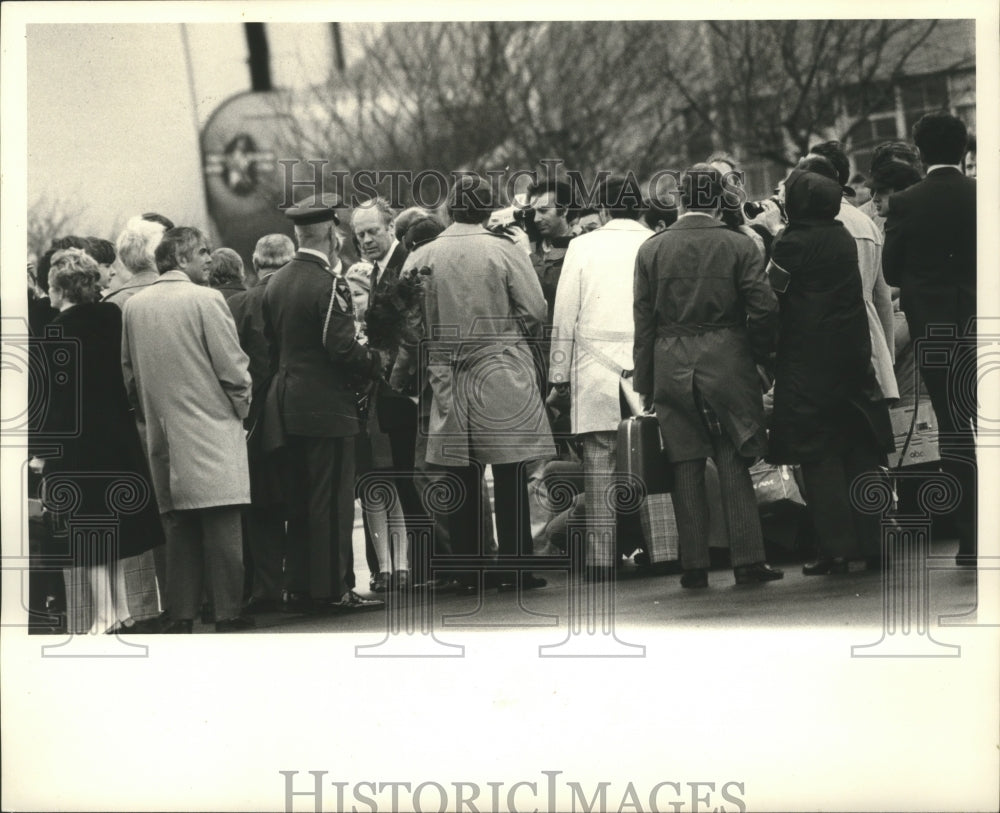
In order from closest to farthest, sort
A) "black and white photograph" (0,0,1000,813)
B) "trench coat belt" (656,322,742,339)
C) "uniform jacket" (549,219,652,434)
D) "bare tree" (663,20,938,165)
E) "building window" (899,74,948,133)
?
"black and white photograph" (0,0,1000,813) < "bare tree" (663,20,938,165) < "building window" (899,74,948,133) < "trench coat belt" (656,322,742,339) < "uniform jacket" (549,219,652,434)

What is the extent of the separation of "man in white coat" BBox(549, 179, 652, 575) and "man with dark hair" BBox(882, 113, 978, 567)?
1188 millimetres

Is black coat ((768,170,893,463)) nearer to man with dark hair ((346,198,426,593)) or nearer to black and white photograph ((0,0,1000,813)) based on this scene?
black and white photograph ((0,0,1000,813))

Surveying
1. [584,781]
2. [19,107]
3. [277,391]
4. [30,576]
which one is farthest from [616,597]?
[19,107]

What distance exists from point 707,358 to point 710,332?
115 mm

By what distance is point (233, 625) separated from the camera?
38.2 feet

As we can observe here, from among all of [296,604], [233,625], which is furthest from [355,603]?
[233,625]

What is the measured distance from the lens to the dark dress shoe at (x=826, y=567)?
466 inches

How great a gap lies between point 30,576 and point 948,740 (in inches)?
153

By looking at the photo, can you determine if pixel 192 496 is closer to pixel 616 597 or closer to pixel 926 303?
pixel 616 597

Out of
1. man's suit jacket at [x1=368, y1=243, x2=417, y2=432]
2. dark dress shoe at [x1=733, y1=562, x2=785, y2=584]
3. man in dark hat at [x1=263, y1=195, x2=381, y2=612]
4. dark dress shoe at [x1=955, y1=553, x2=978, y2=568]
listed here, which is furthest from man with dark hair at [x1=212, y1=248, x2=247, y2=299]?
dark dress shoe at [x1=955, y1=553, x2=978, y2=568]

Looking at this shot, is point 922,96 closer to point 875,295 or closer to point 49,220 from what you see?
point 875,295

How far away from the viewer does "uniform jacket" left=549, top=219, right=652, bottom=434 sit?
1203 centimetres

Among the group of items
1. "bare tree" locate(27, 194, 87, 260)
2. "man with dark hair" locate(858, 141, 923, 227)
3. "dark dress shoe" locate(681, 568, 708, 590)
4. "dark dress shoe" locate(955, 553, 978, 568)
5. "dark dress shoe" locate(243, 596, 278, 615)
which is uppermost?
"man with dark hair" locate(858, 141, 923, 227)

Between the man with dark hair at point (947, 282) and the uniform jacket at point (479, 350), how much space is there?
164 cm
